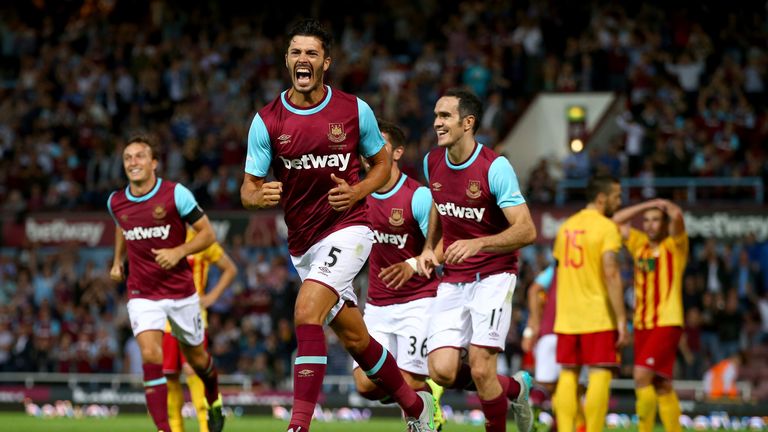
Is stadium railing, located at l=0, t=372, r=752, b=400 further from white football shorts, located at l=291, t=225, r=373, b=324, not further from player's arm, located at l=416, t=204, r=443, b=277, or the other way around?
white football shorts, located at l=291, t=225, r=373, b=324

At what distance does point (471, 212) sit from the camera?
9.74 metres

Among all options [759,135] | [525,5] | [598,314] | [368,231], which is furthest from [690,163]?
[368,231]

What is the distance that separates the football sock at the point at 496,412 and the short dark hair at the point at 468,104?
2.09 meters

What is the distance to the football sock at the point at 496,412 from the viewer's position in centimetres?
978

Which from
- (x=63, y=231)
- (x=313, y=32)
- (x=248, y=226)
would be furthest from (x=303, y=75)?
(x=63, y=231)

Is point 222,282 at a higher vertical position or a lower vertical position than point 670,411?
higher

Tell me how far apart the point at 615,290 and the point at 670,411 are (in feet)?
5.06

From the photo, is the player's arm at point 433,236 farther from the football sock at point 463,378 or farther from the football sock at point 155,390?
the football sock at point 155,390

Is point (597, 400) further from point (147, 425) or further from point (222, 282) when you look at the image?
point (147, 425)

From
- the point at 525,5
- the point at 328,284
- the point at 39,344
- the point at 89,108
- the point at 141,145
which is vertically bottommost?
the point at 39,344

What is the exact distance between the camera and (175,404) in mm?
12414

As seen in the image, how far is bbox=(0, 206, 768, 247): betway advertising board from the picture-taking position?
824 inches

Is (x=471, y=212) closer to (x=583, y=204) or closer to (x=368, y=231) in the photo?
(x=368, y=231)

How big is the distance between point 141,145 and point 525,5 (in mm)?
16052
